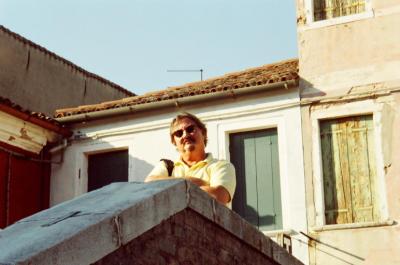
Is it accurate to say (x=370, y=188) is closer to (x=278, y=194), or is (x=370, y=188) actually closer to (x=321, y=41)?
(x=278, y=194)

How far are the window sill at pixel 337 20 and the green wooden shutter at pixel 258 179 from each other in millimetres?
1895

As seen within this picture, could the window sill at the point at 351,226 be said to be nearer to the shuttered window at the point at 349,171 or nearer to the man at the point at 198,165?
the shuttered window at the point at 349,171

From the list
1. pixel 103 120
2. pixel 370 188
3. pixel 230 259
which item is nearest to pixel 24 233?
pixel 230 259

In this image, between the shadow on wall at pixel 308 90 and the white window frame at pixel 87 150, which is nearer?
the shadow on wall at pixel 308 90

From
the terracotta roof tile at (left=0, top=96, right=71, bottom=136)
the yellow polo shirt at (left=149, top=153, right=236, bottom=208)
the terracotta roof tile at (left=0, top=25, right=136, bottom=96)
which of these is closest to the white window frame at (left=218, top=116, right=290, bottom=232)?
the terracotta roof tile at (left=0, top=96, right=71, bottom=136)

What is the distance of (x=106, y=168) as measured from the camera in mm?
15016

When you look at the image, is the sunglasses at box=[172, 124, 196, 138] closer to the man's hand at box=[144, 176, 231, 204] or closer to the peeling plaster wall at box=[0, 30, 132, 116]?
the man's hand at box=[144, 176, 231, 204]

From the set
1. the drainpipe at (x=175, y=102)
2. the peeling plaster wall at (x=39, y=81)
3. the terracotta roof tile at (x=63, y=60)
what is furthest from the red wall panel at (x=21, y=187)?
the terracotta roof tile at (x=63, y=60)

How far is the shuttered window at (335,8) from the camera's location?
13828mm

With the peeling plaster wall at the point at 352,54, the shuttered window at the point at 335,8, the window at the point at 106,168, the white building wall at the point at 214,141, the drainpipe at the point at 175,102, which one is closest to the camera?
the white building wall at the point at 214,141

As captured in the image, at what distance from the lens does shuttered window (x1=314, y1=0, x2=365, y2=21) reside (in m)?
13.8

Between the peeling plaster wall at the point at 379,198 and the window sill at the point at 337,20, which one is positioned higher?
the window sill at the point at 337,20

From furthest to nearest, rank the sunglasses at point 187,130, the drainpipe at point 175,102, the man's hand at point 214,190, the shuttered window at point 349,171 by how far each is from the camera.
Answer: the drainpipe at point 175,102
the shuttered window at point 349,171
the sunglasses at point 187,130
the man's hand at point 214,190

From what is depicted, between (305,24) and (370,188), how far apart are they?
10.2ft
